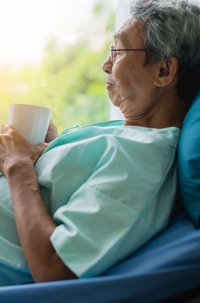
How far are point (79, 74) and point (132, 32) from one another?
1.99 metres

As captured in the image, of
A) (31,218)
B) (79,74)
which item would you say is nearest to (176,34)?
(31,218)

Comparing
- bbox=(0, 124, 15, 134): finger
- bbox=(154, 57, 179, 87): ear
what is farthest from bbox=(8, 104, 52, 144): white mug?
bbox=(154, 57, 179, 87): ear

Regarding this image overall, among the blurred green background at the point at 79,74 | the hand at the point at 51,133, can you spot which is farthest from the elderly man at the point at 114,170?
the blurred green background at the point at 79,74

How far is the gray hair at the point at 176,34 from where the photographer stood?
1084 mm

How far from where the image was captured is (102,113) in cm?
292

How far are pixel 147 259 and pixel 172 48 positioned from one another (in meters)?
0.57

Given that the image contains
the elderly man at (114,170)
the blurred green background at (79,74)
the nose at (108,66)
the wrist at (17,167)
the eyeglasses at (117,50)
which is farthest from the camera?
the blurred green background at (79,74)

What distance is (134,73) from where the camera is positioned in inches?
44.9

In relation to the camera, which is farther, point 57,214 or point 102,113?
point 102,113

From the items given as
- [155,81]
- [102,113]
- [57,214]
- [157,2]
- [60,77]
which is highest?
[157,2]

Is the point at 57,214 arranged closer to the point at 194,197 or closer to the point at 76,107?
the point at 194,197

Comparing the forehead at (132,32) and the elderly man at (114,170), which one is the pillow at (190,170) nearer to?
the elderly man at (114,170)

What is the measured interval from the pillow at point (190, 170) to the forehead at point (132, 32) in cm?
31

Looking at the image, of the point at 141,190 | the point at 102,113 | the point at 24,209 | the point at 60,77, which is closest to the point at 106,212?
the point at 141,190
